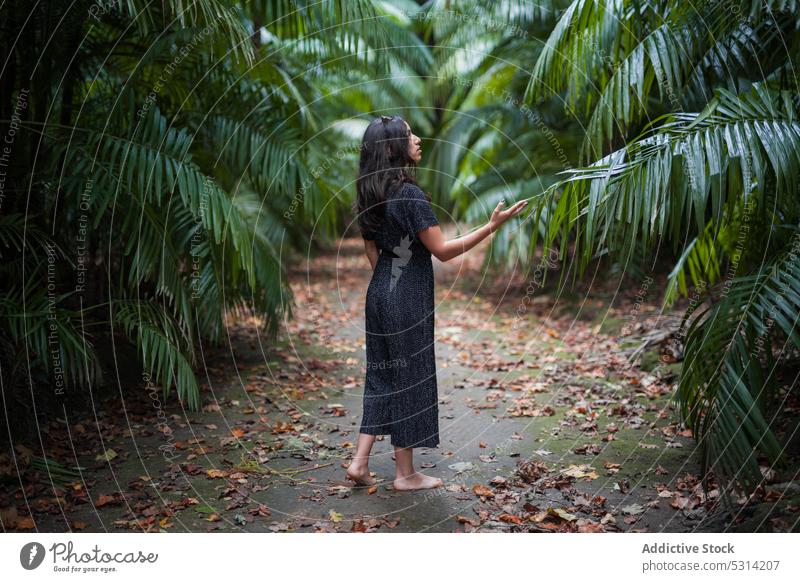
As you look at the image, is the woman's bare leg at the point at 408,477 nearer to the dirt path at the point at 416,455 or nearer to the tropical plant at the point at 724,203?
the dirt path at the point at 416,455

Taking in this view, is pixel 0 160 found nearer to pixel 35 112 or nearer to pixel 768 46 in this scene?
pixel 35 112

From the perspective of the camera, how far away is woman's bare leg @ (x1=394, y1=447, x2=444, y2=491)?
3.69 metres

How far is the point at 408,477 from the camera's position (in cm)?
371

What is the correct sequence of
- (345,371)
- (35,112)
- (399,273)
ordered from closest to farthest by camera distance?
(399,273)
(35,112)
(345,371)

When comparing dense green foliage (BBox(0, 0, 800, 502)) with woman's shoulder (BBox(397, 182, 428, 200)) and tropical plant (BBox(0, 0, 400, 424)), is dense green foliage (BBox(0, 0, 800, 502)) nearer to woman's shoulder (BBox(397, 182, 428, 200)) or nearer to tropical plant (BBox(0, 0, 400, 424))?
tropical plant (BBox(0, 0, 400, 424))

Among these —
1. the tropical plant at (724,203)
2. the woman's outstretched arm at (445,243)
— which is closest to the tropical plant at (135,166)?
the woman's outstretched arm at (445,243)

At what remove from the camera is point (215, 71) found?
17.9 feet

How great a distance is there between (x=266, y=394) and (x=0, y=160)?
248 centimetres

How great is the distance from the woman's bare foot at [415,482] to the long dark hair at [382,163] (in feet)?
4.46

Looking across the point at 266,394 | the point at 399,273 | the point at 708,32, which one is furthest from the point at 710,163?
the point at 266,394

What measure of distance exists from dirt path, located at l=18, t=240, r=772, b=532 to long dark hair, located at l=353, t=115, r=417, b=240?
5.03 ft

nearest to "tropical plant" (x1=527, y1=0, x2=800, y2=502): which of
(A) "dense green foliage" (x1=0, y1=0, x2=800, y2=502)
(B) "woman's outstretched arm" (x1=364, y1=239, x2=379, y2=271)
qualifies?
(A) "dense green foliage" (x1=0, y1=0, x2=800, y2=502)

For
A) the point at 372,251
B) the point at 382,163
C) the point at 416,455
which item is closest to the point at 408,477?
the point at 416,455

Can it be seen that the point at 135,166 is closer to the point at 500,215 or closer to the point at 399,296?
the point at 399,296
